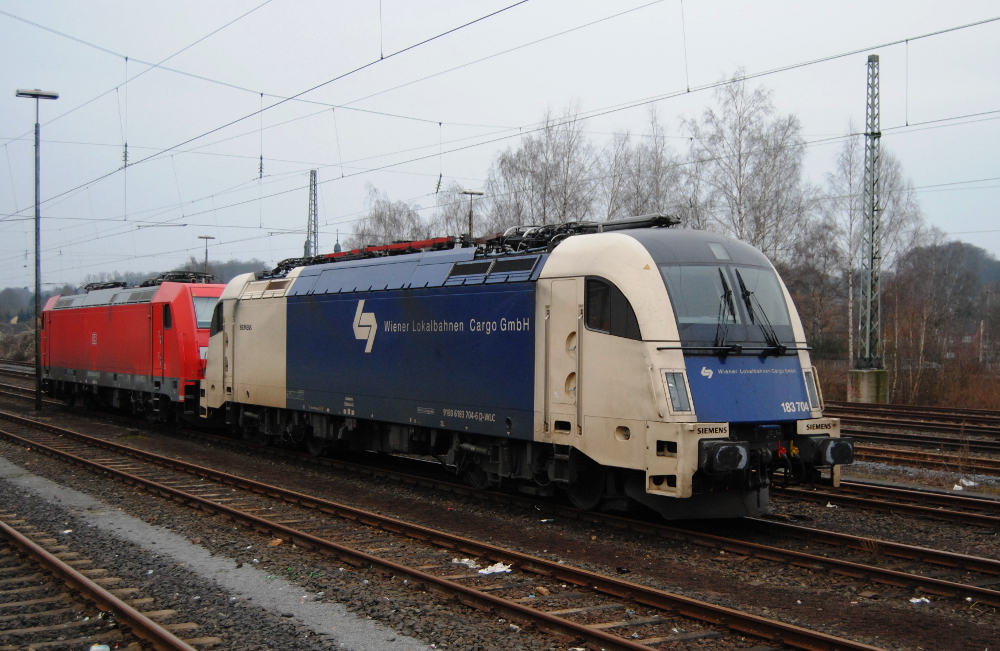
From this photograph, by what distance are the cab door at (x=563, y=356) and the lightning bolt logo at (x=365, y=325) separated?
384cm

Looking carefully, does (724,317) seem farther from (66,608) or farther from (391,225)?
(391,225)

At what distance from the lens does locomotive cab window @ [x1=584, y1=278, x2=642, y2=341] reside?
8.64 meters

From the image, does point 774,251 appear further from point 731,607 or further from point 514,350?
point 731,607

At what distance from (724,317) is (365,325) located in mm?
5974

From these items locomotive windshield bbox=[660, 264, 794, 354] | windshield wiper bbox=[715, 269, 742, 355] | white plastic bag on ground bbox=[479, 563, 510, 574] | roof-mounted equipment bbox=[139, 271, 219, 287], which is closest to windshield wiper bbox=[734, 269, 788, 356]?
locomotive windshield bbox=[660, 264, 794, 354]

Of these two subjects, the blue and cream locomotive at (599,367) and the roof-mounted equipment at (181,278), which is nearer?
the blue and cream locomotive at (599,367)

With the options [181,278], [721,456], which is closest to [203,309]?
[181,278]

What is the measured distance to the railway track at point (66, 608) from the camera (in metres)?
6.00

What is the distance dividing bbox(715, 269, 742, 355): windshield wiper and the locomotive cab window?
0.89m

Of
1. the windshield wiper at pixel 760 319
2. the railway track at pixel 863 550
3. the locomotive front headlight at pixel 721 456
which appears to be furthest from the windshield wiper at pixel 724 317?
the railway track at pixel 863 550

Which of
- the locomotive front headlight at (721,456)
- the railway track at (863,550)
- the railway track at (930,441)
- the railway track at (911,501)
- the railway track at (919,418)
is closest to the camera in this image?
the railway track at (863,550)

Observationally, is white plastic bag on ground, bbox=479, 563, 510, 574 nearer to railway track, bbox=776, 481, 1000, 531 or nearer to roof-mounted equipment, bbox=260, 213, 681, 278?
roof-mounted equipment, bbox=260, 213, 681, 278

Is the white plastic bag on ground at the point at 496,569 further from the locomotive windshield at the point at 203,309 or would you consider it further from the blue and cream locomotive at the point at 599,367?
the locomotive windshield at the point at 203,309

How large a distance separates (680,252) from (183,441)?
1334 centimetres
